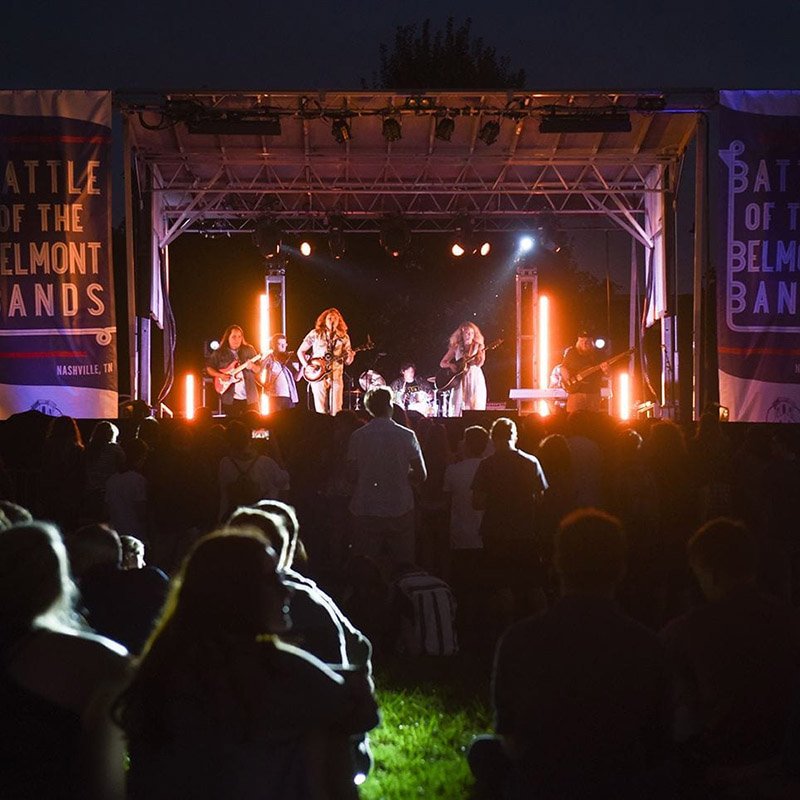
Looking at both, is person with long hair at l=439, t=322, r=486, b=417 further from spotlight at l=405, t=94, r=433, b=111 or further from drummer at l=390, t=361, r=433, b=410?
spotlight at l=405, t=94, r=433, b=111

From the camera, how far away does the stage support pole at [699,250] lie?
520 inches

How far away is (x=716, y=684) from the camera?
129 inches

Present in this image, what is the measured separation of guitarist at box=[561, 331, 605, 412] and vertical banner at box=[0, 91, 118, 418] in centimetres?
649

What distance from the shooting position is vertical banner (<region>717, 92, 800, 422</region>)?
39.3ft

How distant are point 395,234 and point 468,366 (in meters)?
2.50

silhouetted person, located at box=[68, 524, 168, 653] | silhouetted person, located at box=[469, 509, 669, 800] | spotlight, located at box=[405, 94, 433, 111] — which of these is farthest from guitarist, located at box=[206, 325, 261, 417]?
silhouetted person, located at box=[469, 509, 669, 800]

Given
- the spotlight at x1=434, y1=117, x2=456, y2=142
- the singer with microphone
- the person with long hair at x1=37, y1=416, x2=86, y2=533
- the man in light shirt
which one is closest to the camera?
the man in light shirt

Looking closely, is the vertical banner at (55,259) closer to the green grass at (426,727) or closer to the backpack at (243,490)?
the backpack at (243,490)

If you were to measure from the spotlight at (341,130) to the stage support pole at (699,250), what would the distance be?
4.50 meters

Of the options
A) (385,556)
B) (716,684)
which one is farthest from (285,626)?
(385,556)

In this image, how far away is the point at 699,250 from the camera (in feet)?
44.3

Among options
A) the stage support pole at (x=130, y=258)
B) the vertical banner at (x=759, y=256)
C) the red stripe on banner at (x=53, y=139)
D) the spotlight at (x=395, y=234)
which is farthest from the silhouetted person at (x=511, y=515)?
the spotlight at (x=395, y=234)

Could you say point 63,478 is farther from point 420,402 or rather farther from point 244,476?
point 420,402

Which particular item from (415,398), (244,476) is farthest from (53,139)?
(415,398)
